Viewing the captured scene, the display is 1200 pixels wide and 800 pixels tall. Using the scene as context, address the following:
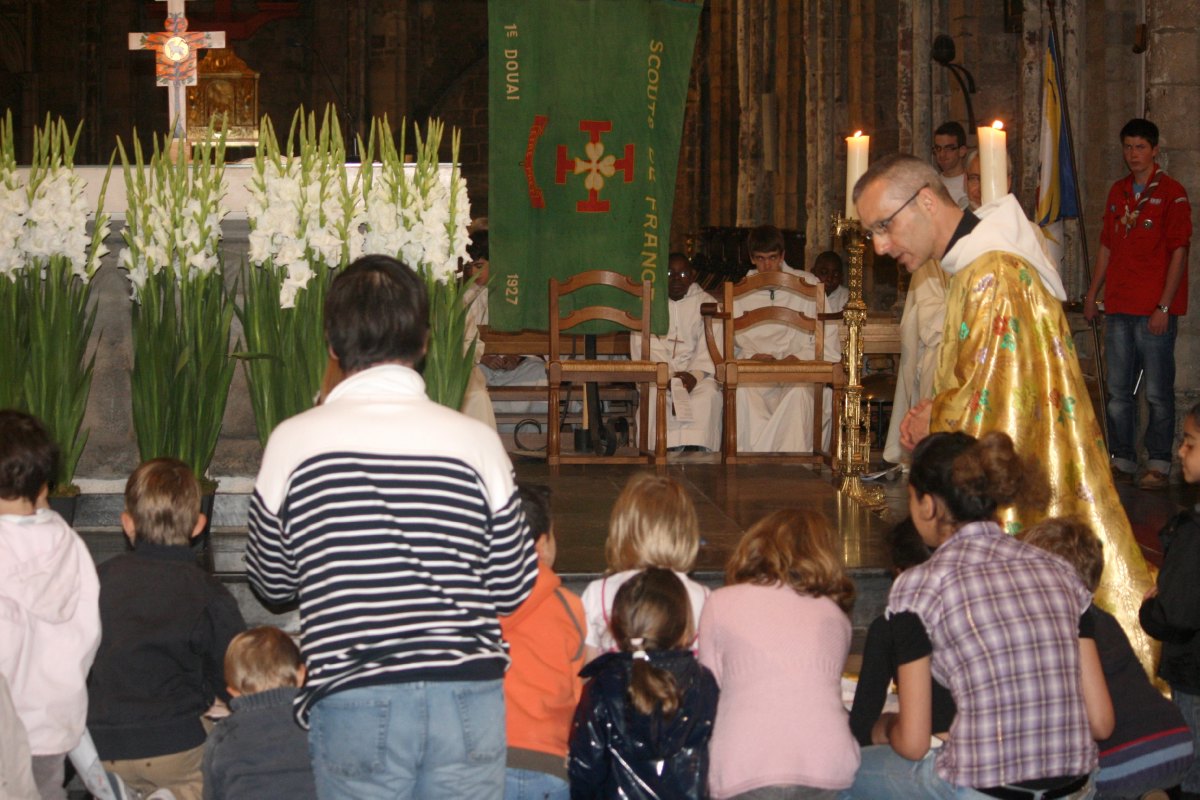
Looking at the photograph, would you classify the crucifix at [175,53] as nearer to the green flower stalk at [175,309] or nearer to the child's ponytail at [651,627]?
the green flower stalk at [175,309]

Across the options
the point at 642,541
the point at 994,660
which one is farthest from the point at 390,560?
the point at 994,660

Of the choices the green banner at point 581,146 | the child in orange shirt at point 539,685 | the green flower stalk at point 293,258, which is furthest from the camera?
the green banner at point 581,146

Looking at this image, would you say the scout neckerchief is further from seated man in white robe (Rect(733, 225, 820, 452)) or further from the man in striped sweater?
the man in striped sweater

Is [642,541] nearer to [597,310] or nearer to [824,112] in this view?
[597,310]

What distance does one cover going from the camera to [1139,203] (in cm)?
834

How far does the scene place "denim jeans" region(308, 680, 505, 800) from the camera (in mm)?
2512

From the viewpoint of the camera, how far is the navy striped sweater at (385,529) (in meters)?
2.50

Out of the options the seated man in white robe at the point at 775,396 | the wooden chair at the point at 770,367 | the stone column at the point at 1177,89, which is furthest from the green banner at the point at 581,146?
the stone column at the point at 1177,89

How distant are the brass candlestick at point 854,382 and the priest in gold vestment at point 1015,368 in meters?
1.63

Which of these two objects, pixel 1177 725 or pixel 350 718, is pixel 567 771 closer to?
pixel 350 718

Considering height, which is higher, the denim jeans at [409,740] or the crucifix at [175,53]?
the crucifix at [175,53]

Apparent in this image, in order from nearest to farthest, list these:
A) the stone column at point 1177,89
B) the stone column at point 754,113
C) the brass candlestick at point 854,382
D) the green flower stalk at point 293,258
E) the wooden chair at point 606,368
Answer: the green flower stalk at point 293,258
the brass candlestick at point 854,382
the wooden chair at point 606,368
the stone column at point 1177,89
the stone column at point 754,113

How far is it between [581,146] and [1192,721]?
5748 millimetres

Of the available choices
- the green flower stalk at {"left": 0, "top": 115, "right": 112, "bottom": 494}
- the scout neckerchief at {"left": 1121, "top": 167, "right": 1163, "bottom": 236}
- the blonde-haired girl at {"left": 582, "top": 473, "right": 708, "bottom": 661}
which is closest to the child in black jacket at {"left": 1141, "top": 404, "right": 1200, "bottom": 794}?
the blonde-haired girl at {"left": 582, "top": 473, "right": 708, "bottom": 661}
